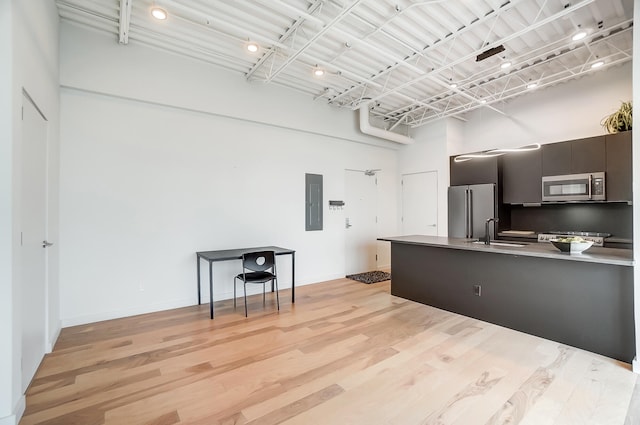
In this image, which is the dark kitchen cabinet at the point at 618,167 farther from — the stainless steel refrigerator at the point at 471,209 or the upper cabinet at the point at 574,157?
the stainless steel refrigerator at the point at 471,209

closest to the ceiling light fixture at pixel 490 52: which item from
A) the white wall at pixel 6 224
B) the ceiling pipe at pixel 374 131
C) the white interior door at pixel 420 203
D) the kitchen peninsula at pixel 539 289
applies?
the ceiling pipe at pixel 374 131

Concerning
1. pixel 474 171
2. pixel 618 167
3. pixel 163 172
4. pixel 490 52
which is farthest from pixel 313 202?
pixel 618 167

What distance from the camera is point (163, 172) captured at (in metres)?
4.10

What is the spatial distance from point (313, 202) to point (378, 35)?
2893mm

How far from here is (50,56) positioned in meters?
2.93

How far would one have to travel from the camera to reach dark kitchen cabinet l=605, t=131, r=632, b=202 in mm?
4195

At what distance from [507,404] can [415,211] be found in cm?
495

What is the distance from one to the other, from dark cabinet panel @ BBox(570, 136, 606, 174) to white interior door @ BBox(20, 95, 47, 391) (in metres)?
6.53

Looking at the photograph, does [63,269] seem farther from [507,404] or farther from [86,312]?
[507,404]

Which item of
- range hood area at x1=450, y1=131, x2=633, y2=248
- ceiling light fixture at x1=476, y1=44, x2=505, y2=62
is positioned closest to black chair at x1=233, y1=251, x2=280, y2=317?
ceiling light fixture at x1=476, y1=44, x2=505, y2=62

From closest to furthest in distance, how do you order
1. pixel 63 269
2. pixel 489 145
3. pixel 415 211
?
1. pixel 63 269
2. pixel 489 145
3. pixel 415 211

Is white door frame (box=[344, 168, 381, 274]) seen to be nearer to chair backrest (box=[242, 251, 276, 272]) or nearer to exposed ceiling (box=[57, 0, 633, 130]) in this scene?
exposed ceiling (box=[57, 0, 633, 130])

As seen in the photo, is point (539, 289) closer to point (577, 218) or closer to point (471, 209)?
point (471, 209)

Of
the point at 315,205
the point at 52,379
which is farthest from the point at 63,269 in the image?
the point at 315,205
